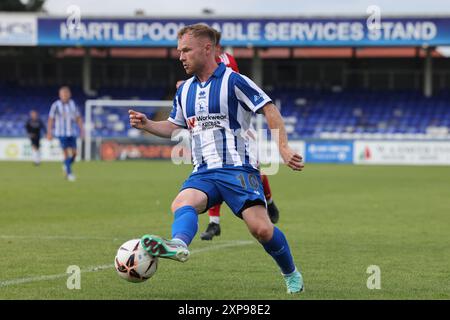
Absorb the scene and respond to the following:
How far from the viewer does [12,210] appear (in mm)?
15781

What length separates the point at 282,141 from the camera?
278 inches

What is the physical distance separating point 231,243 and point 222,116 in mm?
4218

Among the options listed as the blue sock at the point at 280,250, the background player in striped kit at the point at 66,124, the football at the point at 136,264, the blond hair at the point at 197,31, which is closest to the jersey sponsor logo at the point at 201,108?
the blond hair at the point at 197,31

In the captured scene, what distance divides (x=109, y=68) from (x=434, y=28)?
19.1m

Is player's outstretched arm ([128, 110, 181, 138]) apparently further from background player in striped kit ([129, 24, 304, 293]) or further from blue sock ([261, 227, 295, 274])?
blue sock ([261, 227, 295, 274])

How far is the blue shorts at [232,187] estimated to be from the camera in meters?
7.18

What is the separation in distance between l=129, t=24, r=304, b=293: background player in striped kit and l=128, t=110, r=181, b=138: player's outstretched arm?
0.04 ft

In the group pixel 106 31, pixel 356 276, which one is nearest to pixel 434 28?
pixel 106 31

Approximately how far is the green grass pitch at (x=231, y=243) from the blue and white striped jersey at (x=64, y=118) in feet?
7.53

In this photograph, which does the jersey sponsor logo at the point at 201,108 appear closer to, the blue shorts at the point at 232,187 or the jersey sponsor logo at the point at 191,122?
the jersey sponsor logo at the point at 191,122

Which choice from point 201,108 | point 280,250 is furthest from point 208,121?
point 280,250

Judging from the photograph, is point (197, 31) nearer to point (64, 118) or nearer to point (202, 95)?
point (202, 95)

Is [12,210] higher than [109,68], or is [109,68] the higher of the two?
[109,68]

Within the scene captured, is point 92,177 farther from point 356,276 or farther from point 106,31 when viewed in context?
point 106,31
